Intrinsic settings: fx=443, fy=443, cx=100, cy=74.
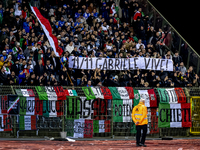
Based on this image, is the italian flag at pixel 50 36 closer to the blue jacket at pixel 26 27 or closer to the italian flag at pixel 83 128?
the blue jacket at pixel 26 27

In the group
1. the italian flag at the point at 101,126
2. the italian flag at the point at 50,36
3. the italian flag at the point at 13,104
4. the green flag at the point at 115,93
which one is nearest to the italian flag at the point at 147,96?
the green flag at the point at 115,93

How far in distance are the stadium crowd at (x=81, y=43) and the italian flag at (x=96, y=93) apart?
6.36ft

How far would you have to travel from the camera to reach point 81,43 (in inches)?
995

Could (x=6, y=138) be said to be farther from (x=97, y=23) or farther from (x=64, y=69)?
(x=97, y=23)

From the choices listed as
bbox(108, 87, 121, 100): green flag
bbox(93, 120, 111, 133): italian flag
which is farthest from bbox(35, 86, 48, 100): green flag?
bbox(108, 87, 121, 100): green flag

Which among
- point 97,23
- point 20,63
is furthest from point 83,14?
point 20,63

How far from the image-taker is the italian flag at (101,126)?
20641 mm

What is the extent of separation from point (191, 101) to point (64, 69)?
668 cm

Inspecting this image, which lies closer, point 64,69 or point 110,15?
point 64,69

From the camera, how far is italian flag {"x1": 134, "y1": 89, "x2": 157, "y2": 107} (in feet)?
69.8

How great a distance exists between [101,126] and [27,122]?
3465 millimetres

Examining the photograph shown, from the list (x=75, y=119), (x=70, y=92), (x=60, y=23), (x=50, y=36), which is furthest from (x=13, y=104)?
(x=60, y=23)

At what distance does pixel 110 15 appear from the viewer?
29.0 m

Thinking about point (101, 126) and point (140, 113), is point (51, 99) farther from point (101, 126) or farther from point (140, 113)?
point (140, 113)
